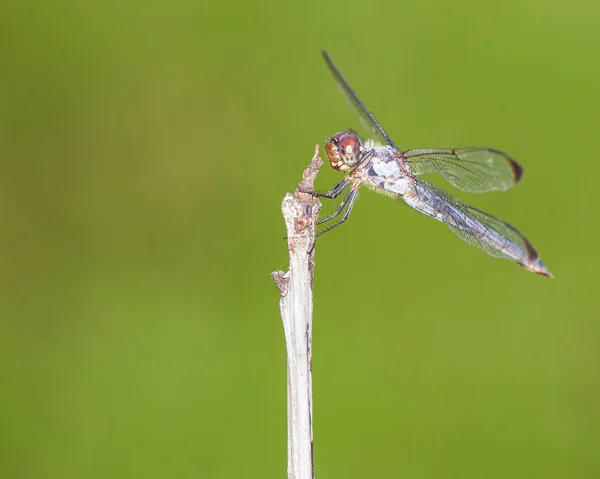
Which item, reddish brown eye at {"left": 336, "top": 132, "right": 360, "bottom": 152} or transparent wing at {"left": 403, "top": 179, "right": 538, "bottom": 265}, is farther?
transparent wing at {"left": 403, "top": 179, "right": 538, "bottom": 265}

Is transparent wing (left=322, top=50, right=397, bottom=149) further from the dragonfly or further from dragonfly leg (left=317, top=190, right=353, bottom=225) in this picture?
dragonfly leg (left=317, top=190, right=353, bottom=225)

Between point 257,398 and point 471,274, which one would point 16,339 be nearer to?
point 257,398

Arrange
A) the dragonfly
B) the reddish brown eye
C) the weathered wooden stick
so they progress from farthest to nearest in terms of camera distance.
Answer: the dragonfly < the reddish brown eye < the weathered wooden stick

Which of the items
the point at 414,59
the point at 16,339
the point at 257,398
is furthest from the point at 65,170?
the point at 414,59

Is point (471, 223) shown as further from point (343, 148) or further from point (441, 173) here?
point (343, 148)

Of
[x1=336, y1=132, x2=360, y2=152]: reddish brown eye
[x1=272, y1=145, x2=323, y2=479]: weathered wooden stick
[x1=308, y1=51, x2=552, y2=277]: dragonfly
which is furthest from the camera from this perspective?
[x1=308, y1=51, x2=552, y2=277]: dragonfly

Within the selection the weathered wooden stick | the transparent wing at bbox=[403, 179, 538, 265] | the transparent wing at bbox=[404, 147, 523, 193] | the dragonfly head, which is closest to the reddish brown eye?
the dragonfly head

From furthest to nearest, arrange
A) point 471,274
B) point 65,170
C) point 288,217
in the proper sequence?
point 65,170, point 471,274, point 288,217
